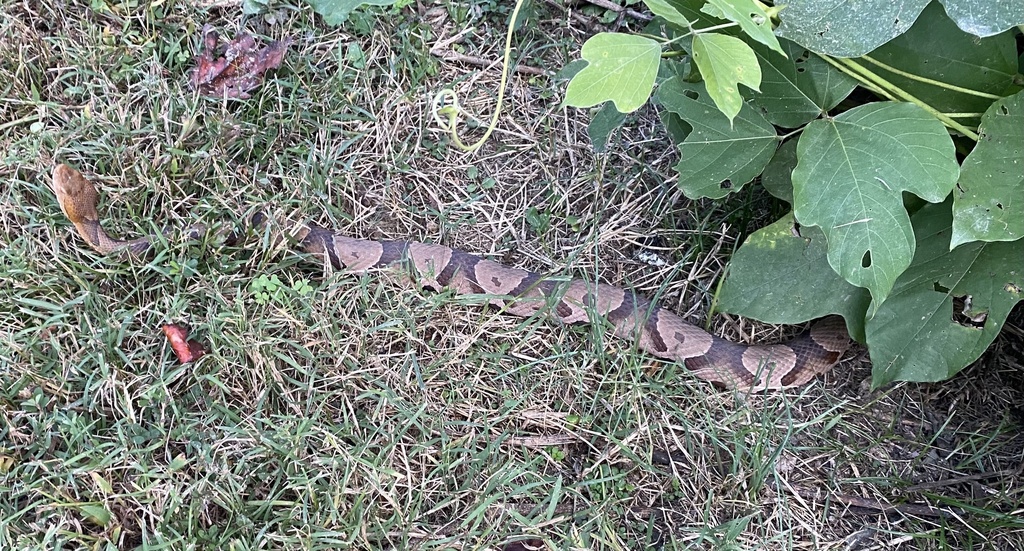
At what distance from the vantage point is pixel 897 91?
A: 6.24 feet

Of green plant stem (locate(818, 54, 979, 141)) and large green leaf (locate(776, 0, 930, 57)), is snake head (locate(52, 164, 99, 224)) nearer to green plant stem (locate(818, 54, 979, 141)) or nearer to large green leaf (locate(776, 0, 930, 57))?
large green leaf (locate(776, 0, 930, 57))

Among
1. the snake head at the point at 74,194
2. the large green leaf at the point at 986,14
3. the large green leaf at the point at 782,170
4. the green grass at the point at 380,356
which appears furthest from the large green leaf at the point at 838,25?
the snake head at the point at 74,194

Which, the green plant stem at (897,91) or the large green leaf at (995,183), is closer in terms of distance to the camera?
the large green leaf at (995,183)

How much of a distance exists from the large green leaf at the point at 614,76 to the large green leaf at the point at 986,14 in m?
0.77

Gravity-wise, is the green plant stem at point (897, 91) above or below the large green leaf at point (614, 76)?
below

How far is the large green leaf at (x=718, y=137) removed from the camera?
6.98 feet

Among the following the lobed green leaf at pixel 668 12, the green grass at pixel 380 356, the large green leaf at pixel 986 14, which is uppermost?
the lobed green leaf at pixel 668 12

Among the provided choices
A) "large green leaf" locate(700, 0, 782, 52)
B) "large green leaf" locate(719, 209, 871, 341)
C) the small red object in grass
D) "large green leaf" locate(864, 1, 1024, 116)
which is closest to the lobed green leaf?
"large green leaf" locate(700, 0, 782, 52)

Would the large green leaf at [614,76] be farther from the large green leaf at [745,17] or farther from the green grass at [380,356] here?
the green grass at [380,356]

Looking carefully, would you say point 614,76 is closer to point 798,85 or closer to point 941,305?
point 798,85

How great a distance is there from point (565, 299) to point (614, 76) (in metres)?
1.34

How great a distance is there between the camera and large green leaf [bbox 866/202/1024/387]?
207 centimetres

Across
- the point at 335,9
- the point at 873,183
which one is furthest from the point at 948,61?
the point at 335,9

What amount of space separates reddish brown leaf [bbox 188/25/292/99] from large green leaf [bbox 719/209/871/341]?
201 cm
